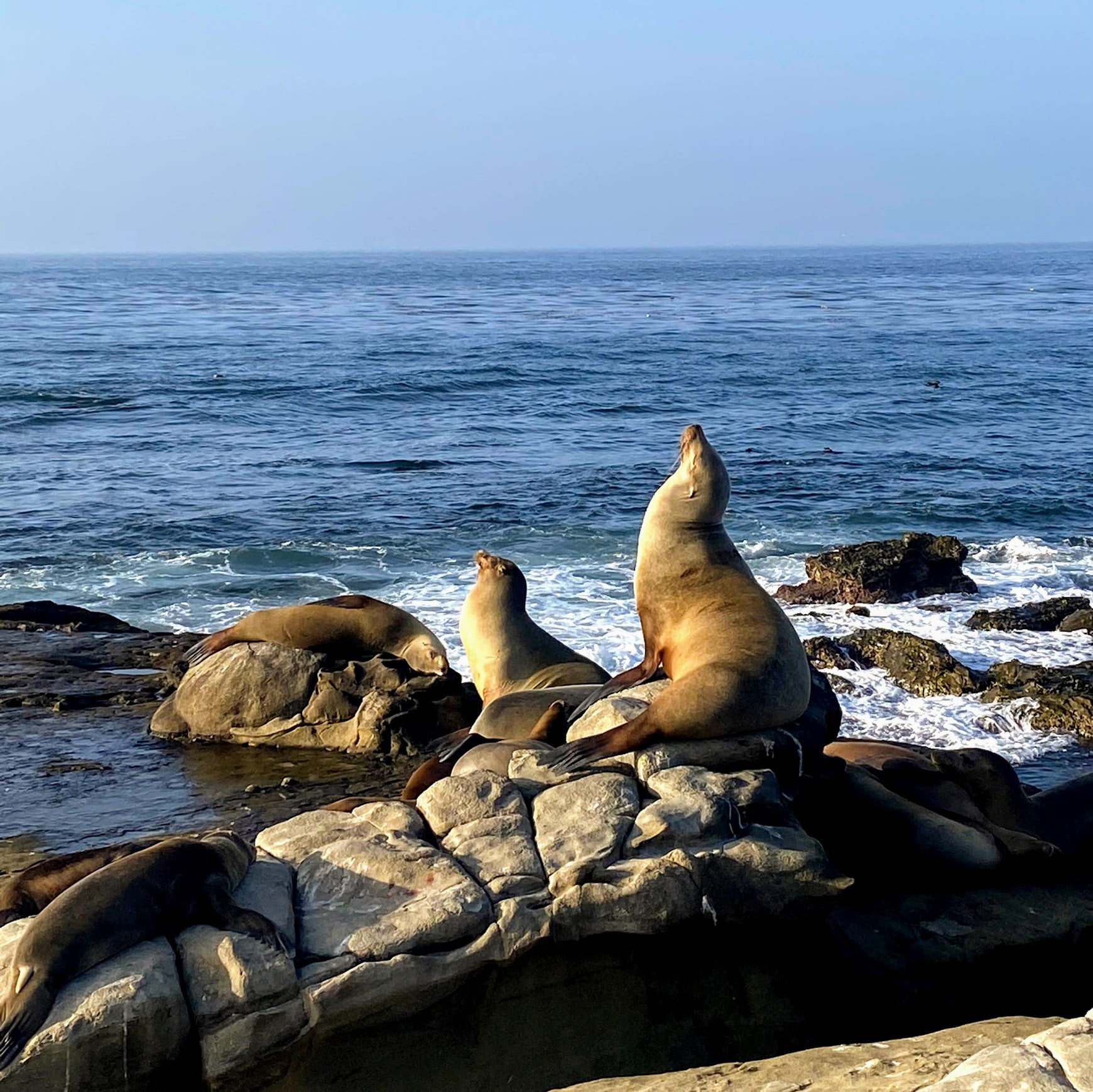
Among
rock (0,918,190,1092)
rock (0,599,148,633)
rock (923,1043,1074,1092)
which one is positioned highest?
rock (923,1043,1074,1092)

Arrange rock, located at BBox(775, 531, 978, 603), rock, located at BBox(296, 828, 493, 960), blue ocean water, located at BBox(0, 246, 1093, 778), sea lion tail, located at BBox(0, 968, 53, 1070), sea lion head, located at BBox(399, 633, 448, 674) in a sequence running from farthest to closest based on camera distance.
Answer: blue ocean water, located at BBox(0, 246, 1093, 778), rock, located at BBox(775, 531, 978, 603), sea lion head, located at BBox(399, 633, 448, 674), rock, located at BBox(296, 828, 493, 960), sea lion tail, located at BBox(0, 968, 53, 1070)

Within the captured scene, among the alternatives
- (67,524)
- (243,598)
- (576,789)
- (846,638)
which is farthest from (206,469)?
(576,789)

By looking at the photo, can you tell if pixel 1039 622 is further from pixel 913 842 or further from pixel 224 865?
pixel 224 865

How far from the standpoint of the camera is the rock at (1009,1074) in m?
3.68

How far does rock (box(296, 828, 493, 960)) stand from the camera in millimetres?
4863

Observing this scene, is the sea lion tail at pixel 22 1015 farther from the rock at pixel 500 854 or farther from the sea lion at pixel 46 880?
the rock at pixel 500 854

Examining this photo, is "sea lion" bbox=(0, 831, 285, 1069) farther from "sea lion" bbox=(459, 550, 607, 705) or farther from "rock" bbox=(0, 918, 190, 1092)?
"sea lion" bbox=(459, 550, 607, 705)

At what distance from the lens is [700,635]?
6543mm

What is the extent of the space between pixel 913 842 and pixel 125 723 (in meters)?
5.51

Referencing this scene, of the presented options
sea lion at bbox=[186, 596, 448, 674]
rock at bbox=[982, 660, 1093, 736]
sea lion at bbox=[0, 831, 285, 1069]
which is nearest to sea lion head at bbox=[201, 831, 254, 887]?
sea lion at bbox=[0, 831, 285, 1069]

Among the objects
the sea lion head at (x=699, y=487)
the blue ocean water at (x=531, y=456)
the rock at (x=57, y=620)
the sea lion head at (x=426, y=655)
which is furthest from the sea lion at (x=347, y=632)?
the blue ocean water at (x=531, y=456)

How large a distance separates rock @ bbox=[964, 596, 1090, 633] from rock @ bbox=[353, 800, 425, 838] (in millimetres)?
9029

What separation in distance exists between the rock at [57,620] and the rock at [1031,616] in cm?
801

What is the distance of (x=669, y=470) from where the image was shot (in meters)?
22.1
